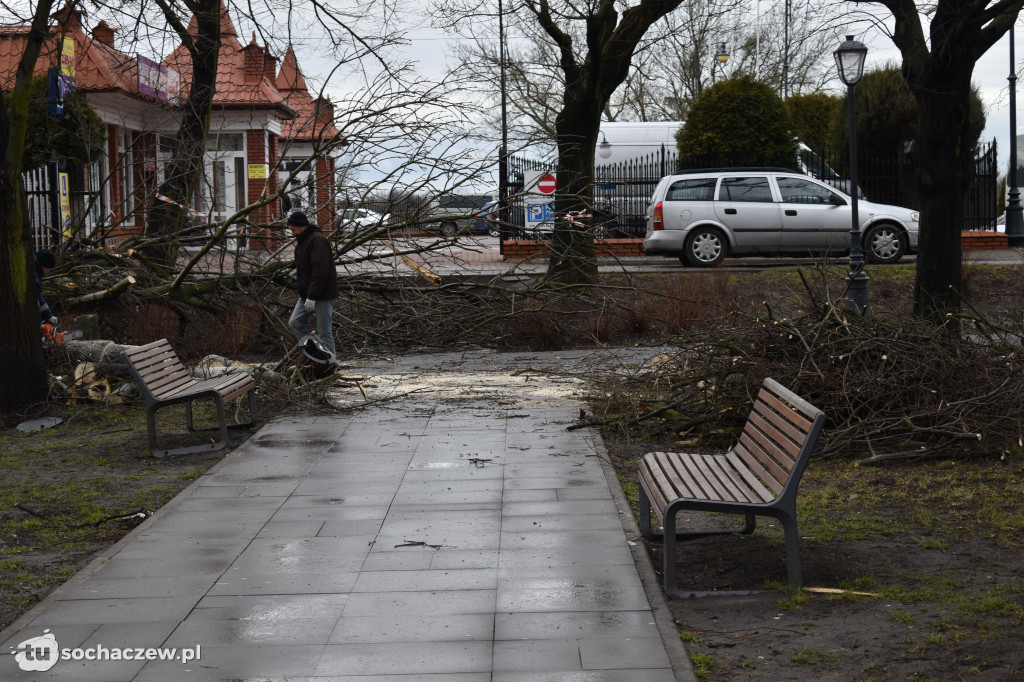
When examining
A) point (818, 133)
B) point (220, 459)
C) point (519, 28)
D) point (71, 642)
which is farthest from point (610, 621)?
point (818, 133)

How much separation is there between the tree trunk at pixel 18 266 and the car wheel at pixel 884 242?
1469cm

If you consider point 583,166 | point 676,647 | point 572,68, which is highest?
point 572,68

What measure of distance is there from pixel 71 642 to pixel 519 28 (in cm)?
1669

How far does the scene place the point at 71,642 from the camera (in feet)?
14.9

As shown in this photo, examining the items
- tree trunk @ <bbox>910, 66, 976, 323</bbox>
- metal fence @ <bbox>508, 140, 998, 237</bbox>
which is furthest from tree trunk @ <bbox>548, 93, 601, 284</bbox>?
metal fence @ <bbox>508, 140, 998, 237</bbox>

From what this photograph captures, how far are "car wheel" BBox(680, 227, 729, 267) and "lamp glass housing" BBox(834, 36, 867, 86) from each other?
5.36 metres

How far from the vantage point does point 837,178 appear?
2409cm

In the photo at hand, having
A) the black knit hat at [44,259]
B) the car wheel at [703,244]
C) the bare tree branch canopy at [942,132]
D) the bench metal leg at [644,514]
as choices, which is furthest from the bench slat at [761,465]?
the car wheel at [703,244]

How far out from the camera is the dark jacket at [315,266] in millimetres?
11680

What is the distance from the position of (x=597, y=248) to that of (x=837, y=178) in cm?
858

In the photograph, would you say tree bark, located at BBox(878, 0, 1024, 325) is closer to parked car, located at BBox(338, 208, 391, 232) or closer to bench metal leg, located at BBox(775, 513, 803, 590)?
parked car, located at BBox(338, 208, 391, 232)

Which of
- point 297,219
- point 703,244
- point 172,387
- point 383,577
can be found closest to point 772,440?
point 383,577

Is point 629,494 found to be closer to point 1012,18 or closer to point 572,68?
point 1012,18

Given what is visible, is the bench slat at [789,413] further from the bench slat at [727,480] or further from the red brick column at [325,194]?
the red brick column at [325,194]
